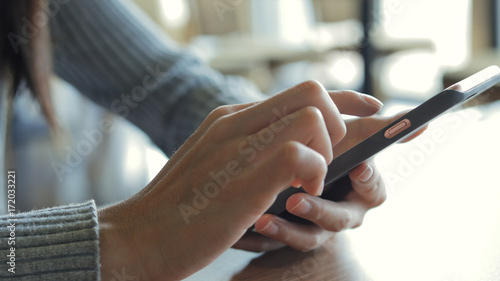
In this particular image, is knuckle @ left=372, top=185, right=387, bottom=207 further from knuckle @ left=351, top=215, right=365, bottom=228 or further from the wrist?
the wrist

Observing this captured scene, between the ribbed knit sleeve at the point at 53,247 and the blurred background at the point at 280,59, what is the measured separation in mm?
320

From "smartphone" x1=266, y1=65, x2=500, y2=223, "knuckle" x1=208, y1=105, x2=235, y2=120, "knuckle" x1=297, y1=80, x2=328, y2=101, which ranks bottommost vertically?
"smartphone" x1=266, y1=65, x2=500, y2=223

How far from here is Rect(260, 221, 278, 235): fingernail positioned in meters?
0.42

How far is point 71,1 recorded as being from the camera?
37.7 inches

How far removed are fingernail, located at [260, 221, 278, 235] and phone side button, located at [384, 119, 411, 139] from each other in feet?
0.39

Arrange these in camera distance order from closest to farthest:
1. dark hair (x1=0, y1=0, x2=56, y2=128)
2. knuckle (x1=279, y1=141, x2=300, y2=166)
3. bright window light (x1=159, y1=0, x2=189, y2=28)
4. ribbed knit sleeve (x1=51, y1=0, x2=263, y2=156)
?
knuckle (x1=279, y1=141, x2=300, y2=166) → dark hair (x1=0, y1=0, x2=56, y2=128) → ribbed knit sleeve (x1=51, y1=0, x2=263, y2=156) → bright window light (x1=159, y1=0, x2=189, y2=28)

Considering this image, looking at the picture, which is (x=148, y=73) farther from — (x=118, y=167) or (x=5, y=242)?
(x=5, y=242)

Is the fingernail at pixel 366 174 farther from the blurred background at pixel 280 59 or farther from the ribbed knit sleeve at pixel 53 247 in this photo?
the blurred background at pixel 280 59

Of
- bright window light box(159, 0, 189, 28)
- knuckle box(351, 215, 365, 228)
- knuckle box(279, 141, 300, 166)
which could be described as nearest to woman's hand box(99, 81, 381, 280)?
knuckle box(279, 141, 300, 166)

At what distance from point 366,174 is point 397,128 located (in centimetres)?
8

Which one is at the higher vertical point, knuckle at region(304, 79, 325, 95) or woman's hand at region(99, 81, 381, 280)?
knuckle at region(304, 79, 325, 95)

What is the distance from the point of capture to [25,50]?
0.80 meters

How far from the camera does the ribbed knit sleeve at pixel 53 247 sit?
36 cm

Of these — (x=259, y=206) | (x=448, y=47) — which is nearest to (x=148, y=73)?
(x=259, y=206)
